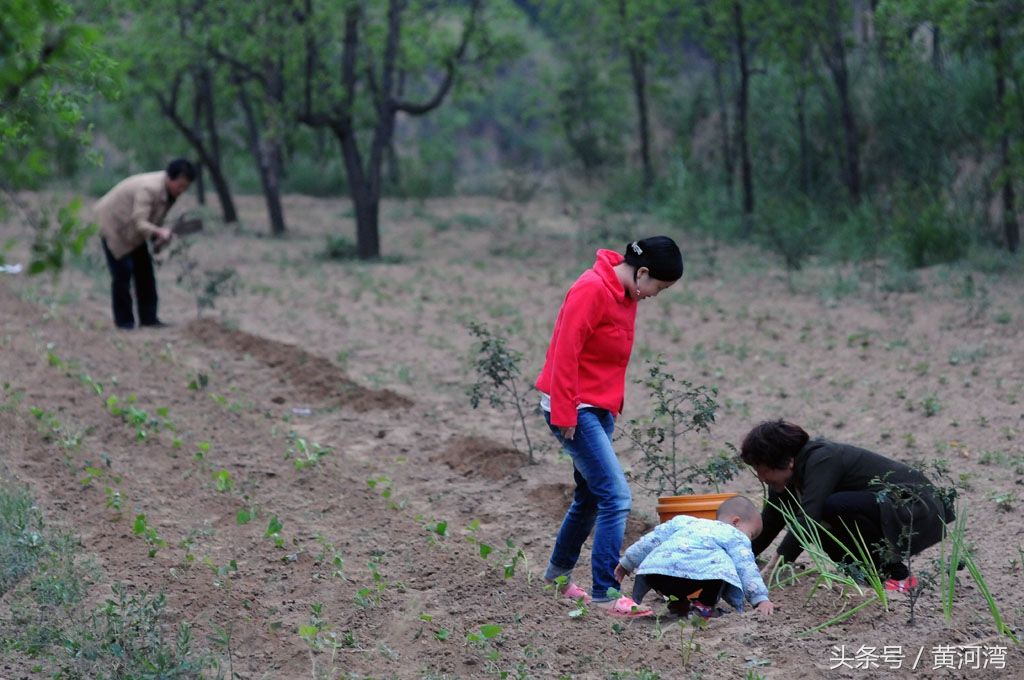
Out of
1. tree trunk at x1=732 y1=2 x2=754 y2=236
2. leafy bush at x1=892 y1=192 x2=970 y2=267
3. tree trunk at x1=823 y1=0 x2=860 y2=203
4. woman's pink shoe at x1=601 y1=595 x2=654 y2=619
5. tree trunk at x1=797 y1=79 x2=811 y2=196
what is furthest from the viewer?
tree trunk at x1=797 y1=79 x2=811 y2=196

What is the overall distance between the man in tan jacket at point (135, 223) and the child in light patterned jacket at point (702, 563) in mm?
6186

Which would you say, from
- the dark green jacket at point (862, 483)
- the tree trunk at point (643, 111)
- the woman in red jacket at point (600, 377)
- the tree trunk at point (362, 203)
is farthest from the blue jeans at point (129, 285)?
the tree trunk at point (643, 111)

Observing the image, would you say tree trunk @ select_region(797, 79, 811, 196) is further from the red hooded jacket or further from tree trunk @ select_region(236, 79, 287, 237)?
the red hooded jacket

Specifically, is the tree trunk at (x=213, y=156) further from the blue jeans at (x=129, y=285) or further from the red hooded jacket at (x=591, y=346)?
the red hooded jacket at (x=591, y=346)

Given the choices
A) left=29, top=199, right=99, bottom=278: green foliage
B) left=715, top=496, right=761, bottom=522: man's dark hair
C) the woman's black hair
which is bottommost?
left=715, top=496, right=761, bottom=522: man's dark hair

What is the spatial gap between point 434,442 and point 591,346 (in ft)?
9.92

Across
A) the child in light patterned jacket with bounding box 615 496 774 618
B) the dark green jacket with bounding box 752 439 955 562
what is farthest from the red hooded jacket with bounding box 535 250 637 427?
the dark green jacket with bounding box 752 439 955 562

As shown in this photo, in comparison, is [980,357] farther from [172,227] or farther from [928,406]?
[172,227]

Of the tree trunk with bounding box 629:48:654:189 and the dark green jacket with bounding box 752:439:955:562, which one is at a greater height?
the tree trunk with bounding box 629:48:654:189

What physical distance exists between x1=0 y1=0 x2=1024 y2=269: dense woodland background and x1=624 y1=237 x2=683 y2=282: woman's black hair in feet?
23.9

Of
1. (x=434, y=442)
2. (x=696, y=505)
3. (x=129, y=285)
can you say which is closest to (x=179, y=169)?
(x=129, y=285)

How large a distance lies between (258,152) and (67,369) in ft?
37.4

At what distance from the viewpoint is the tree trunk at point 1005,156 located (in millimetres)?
12586

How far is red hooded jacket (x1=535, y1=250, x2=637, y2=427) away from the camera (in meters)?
4.89
